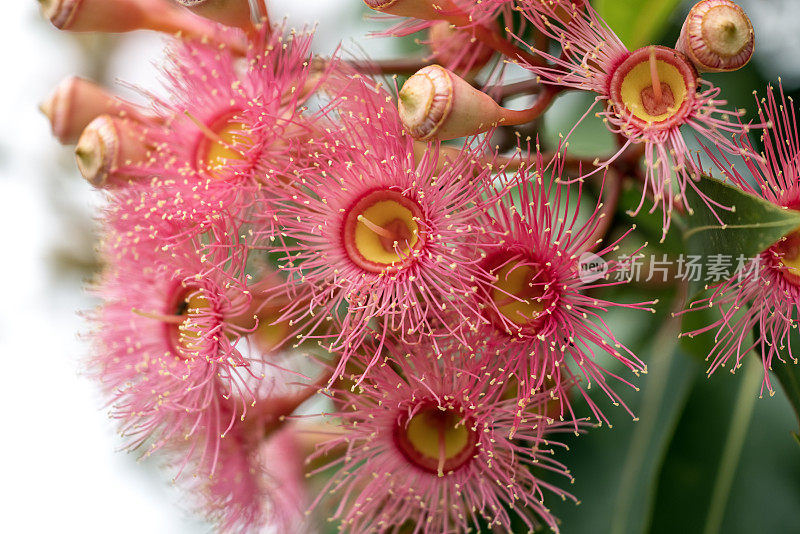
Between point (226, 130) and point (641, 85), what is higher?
point (641, 85)

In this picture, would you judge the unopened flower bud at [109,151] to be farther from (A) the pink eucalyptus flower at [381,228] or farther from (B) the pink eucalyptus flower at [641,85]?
(B) the pink eucalyptus flower at [641,85]

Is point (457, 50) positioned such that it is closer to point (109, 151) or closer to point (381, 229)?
point (381, 229)

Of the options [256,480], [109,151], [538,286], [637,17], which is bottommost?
[256,480]

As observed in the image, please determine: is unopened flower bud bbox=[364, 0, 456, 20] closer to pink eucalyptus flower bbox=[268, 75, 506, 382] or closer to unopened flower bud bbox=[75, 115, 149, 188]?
pink eucalyptus flower bbox=[268, 75, 506, 382]

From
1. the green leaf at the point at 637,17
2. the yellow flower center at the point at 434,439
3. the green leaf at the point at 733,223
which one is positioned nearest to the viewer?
the green leaf at the point at 733,223

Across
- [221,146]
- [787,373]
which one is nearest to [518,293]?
[787,373]

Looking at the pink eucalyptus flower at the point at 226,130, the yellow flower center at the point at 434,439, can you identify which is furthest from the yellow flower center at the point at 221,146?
the yellow flower center at the point at 434,439
